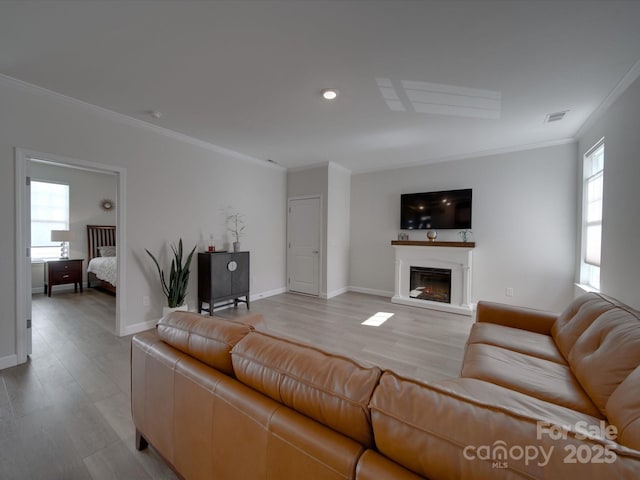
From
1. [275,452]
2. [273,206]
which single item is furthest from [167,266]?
[275,452]

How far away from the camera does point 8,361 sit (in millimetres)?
2342

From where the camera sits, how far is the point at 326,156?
14.9ft

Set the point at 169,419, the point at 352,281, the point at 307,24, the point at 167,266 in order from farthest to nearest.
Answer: the point at 352,281, the point at 167,266, the point at 307,24, the point at 169,419

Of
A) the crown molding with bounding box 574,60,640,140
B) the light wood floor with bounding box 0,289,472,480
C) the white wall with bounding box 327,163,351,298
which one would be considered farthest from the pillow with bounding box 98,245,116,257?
the crown molding with bounding box 574,60,640,140

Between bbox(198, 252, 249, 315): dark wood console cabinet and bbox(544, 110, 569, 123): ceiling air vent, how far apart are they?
173 inches

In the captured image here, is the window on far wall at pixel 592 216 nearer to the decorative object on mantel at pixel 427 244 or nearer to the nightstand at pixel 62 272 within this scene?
the decorative object on mantel at pixel 427 244

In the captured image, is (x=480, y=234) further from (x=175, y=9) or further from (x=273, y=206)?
(x=175, y=9)

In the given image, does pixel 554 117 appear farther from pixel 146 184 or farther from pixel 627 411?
pixel 146 184

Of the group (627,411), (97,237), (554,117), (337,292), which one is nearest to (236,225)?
(337,292)

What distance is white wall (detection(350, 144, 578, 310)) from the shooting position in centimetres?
371

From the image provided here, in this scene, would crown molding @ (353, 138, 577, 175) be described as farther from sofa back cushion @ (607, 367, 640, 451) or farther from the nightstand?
the nightstand

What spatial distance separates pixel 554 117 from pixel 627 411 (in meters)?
3.27

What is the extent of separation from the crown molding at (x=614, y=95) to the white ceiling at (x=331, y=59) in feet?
0.14

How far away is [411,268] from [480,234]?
1.24m
